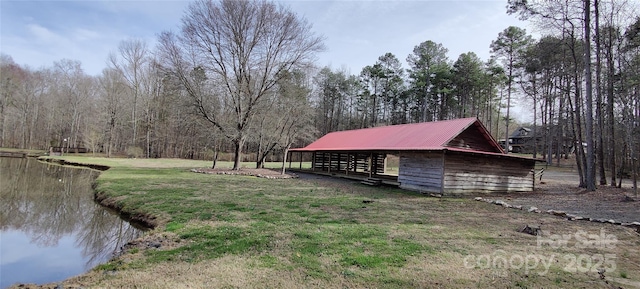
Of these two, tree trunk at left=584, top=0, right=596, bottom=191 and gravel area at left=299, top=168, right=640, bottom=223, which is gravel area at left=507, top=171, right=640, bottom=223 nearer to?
gravel area at left=299, top=168, right=640, bottom=223

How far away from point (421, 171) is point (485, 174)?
2.99m

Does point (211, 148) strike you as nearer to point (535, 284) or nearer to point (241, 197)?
point (241, 197)

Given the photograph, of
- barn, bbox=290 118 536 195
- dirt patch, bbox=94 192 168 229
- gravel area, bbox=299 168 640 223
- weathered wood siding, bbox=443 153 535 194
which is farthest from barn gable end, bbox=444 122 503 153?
dirt patch, bbox=94 192 168 229

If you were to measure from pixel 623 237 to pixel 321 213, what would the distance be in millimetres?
6791

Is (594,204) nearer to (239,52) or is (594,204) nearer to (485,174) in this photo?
(485,174)

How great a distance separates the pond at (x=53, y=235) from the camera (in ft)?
18.2

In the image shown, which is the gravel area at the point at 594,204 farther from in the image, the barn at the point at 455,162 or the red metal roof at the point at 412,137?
the red metal roof at the point at 412,137

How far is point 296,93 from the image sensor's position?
1019 inches

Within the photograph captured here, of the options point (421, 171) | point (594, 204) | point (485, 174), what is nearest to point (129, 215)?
point (421, 171)

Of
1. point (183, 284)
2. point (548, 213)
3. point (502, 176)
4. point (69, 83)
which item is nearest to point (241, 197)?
point (183, 284)

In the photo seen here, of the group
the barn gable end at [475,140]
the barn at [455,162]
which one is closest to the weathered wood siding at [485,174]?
the barn at [455,162]

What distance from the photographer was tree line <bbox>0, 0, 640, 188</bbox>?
1594 cm

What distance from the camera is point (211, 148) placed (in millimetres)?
43250

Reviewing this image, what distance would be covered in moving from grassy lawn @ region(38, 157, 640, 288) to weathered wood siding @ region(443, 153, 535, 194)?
411 centimetres
